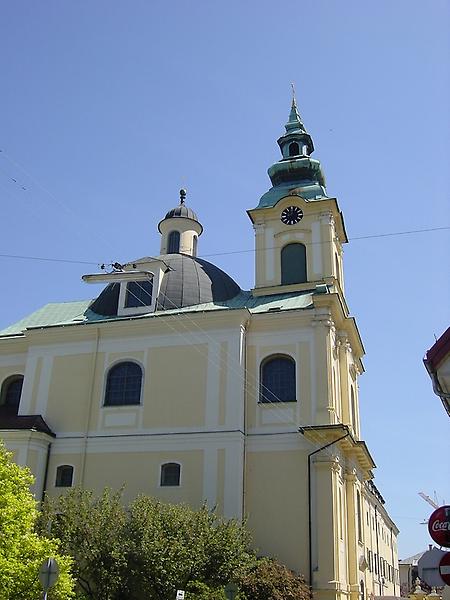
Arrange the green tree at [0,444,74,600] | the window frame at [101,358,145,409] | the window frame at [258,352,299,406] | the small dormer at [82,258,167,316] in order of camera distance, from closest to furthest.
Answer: the green tree at [0,444,74,600], the window frame at [258,352,299,406], the window frame at [101,358,145,409], the small dormer at [82,258,167,316]

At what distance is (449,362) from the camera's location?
377 inches

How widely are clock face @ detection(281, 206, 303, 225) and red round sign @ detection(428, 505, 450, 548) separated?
2813 cm

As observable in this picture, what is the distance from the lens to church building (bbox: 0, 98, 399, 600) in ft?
90.0

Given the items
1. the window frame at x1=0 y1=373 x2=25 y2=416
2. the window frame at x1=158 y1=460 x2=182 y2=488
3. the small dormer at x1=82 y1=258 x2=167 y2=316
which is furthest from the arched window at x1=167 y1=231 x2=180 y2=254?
the window frame at x1=158 y1=460 x2=182 y2=488

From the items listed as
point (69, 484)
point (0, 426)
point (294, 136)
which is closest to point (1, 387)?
point (0, 426)

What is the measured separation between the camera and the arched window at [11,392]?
34375mm

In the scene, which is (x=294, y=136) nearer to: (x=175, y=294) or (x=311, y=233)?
(x=311, y=233)

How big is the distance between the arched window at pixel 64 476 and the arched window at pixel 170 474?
4.32 meters

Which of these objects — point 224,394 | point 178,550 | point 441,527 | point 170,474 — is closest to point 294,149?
point 224,394

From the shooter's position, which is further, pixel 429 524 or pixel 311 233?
pixel 311 233

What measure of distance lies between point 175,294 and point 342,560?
14049mm

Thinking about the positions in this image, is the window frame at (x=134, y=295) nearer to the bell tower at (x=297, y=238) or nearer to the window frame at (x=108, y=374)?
the window frame at (x=108, y=374)

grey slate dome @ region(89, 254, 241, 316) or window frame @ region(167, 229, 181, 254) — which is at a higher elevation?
window frame @ region(167, 229, 181, 254)

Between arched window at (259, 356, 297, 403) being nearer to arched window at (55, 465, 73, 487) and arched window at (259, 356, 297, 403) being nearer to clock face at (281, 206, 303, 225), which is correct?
clock face at (281, 206, 303, 225)
